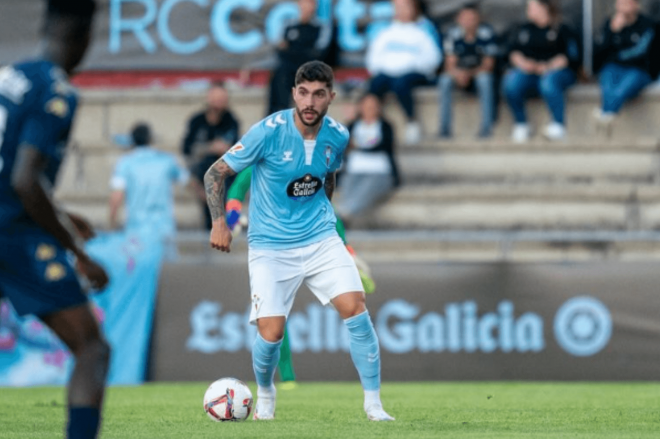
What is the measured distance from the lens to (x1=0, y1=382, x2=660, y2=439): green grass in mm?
8751

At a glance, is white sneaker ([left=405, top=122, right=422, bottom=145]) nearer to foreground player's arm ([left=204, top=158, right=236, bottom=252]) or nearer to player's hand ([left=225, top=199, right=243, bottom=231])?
player's hand ([left=225, top=199, right=243, bottom=231])

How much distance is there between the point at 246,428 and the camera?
29.6 feet

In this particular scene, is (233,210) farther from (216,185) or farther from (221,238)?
(221,238)

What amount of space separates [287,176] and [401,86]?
8.88 meters

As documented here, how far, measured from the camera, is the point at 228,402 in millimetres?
A: 9617

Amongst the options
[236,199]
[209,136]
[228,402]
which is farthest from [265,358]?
[209,136]

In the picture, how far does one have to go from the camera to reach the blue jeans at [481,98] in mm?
18219

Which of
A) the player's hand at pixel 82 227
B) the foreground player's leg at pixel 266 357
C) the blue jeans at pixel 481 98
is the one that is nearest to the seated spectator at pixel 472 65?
the blue jeans at pixel 481 98

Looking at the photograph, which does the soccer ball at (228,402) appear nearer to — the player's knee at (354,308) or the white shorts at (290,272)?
the white shorts at (290,272)

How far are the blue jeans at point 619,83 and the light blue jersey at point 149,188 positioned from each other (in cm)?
562

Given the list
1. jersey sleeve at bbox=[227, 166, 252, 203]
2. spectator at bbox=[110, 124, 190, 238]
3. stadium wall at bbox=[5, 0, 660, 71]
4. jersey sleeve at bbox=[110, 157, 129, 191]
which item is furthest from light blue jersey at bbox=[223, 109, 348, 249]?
stadium wall at bbox=[5, 0, 660, 71]

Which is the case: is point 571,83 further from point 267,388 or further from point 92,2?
point 92,2

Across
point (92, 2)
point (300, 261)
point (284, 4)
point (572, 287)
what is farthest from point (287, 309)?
point (284, 4)

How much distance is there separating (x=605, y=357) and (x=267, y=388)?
19.8ft
